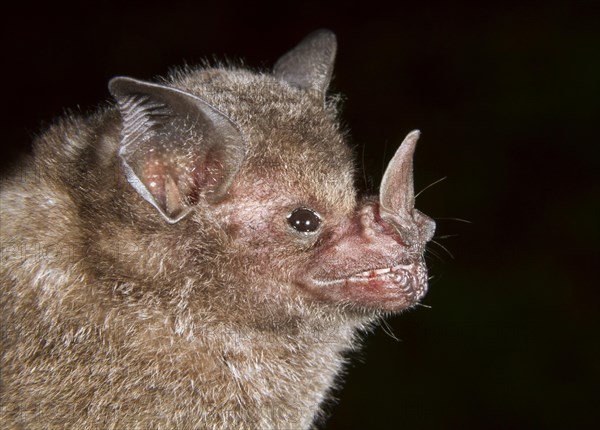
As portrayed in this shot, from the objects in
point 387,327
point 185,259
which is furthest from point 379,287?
point 185,259

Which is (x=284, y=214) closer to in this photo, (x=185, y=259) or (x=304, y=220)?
(x=304, y=220)

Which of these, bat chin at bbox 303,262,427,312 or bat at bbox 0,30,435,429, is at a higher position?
bat at bbox 0,30,435,429

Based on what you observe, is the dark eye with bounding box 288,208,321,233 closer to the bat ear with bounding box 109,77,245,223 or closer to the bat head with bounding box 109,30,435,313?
the bat head with bounding box 109,30,435,313

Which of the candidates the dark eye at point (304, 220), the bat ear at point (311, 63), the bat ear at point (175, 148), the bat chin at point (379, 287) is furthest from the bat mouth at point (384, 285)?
the bat ear at point (311, 63)

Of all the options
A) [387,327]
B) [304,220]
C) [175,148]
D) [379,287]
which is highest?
[175,148]

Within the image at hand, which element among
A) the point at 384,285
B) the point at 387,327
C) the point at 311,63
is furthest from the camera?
the point at 311,63

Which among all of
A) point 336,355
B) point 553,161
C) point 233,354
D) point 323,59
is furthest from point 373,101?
point 233,354

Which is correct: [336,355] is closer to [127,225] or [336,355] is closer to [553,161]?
[127,225]

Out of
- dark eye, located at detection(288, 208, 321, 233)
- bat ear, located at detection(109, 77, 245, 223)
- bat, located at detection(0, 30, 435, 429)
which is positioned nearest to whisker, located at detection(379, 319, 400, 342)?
bat, located at detection(0, 30, 435, 429)
